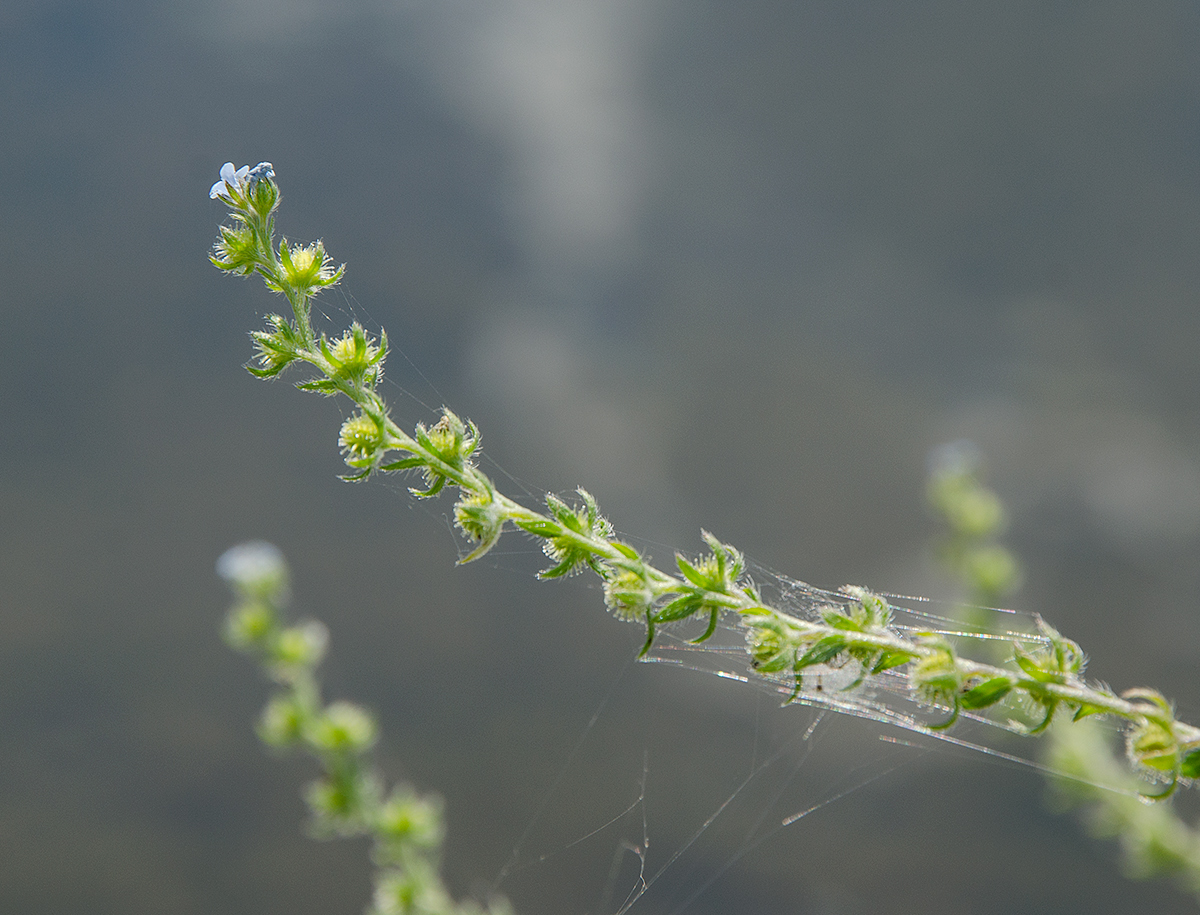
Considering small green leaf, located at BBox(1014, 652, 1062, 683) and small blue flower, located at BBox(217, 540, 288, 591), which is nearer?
small green leaf, located at BBox(1014, 652, 1062, 683)

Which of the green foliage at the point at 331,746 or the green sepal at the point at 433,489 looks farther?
the green foliage at the point at 331,746

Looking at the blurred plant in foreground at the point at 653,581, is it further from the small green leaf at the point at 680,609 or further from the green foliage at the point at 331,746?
the green foliage at the point at 331,746

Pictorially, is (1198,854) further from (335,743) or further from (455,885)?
(455,885)

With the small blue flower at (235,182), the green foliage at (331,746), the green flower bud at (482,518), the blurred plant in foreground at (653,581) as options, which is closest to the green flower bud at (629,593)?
the blurred plant in foreground at (653,581)

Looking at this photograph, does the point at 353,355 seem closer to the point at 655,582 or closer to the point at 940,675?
the point at 655,582

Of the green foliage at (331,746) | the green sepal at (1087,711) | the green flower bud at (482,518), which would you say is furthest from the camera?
the green foliage at (331,746)

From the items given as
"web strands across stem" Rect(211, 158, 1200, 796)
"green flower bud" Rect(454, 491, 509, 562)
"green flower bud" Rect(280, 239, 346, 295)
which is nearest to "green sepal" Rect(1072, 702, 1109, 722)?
"web strands across stem" Rect(211, 158, 1200, 796)

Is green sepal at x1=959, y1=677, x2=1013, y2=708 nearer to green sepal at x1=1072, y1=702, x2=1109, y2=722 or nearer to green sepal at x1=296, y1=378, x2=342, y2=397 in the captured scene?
green sepal at x1=1072, y1=702, x2=1109, y2=722
